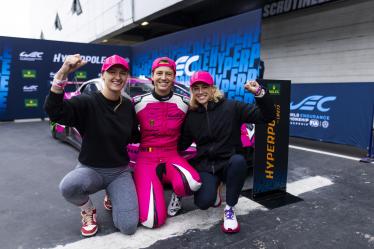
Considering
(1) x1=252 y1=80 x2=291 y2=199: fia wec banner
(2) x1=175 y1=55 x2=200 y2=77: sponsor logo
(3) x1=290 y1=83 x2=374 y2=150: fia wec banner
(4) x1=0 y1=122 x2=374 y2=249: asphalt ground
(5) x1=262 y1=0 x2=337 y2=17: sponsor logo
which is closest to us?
(4) x1=0 y1=122 x2=374 y2=249: asphalt ground

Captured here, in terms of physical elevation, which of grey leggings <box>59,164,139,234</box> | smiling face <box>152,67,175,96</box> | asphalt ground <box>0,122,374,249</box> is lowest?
asphalt ground <box>0,122,374,249</box>

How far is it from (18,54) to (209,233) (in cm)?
1064

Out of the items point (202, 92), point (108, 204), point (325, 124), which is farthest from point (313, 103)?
point (108, 204)

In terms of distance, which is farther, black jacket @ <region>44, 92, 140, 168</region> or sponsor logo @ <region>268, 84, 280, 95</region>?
sponsor logo @ <region>268, 84, 280, 95</region>

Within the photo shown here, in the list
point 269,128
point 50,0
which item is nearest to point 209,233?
point 269,128

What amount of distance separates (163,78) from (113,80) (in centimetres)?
49

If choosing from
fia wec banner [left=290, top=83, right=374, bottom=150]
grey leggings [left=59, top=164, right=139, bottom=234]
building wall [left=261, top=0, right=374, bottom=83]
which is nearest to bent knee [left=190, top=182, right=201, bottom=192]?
grey leggings [left=59, top=164, right=139, bottom=234]

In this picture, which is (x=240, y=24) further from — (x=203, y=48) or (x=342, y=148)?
(x=342, y=148)

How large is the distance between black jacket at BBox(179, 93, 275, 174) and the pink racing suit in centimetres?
18

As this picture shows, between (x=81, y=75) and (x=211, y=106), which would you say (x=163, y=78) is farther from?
(x=81, y=75)

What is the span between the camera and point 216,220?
3.13m

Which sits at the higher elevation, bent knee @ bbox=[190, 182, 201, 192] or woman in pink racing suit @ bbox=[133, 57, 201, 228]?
woman in pink racing suit @ bbox=[133, 57, 201, 228]

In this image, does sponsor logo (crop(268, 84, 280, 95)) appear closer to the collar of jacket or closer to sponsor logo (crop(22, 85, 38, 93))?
the collar of jacket

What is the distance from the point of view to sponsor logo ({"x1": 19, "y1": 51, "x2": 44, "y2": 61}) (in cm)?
1108
